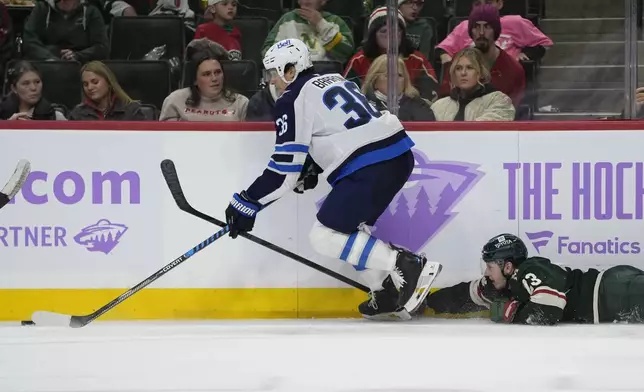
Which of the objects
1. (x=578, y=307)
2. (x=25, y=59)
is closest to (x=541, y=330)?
(x=578, y=307)

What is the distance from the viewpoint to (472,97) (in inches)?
180

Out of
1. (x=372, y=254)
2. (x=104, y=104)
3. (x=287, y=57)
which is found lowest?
(x=372, y=254)

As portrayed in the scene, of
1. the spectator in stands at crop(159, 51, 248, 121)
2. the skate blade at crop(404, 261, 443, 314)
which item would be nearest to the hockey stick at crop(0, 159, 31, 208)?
the spectator in stands at crop(159, 51, 248, 121)

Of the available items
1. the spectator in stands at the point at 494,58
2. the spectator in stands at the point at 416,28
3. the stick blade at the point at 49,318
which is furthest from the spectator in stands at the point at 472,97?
the stick blade at the point at 49,318

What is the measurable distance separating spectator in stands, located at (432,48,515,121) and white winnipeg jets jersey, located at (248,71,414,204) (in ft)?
1.26

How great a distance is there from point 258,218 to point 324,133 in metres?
0.55

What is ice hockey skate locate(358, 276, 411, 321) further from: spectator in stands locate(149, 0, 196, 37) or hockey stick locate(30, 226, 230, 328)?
→ spectator in stands locate(149, 0, 196, 37)

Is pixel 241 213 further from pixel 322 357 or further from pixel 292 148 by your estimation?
pixel 322 357

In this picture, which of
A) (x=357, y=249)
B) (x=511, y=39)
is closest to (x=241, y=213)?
(x=357, y=249)

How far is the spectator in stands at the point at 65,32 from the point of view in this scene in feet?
15.4

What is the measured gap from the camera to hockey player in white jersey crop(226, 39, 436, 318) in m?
4.25

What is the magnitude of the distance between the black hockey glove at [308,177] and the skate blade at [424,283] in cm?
59

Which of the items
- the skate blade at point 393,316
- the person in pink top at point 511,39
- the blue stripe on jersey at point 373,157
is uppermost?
the person in pink top at point 511,39

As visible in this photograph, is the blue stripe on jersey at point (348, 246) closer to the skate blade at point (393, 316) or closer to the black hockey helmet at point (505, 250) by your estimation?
the skate blade at point (393, 316)
